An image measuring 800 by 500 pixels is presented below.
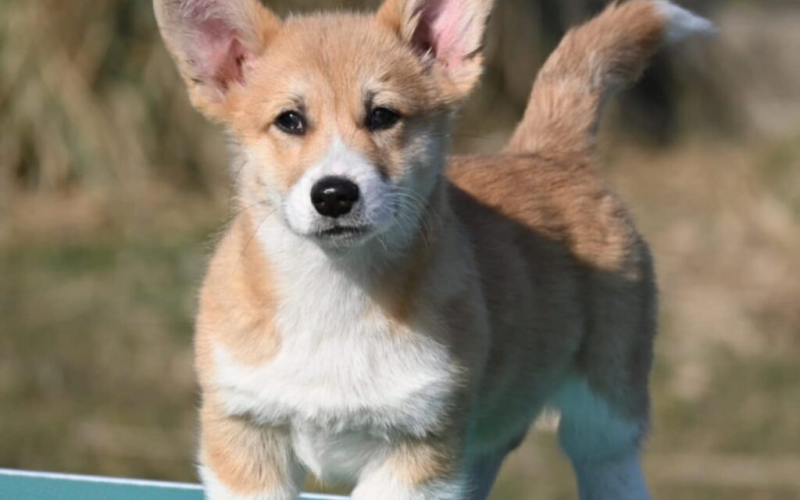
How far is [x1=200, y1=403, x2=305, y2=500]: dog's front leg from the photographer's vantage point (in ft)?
15.1

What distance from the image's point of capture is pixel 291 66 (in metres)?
4.70

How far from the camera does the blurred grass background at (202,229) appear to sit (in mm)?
10227

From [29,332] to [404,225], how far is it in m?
6.94

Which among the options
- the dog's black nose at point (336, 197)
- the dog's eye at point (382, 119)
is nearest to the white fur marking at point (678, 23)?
the dog's eye at point (382, 119)

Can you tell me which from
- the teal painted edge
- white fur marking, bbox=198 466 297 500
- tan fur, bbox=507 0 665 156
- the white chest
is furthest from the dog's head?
the teal painted edge

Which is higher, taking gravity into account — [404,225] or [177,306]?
[404,225]

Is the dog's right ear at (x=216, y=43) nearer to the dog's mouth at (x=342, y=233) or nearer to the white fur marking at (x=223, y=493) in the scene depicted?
the dog's mouth at (x=342, y=233)

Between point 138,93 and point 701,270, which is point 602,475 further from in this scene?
point 138,93

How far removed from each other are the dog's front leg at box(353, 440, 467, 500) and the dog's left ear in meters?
1.06

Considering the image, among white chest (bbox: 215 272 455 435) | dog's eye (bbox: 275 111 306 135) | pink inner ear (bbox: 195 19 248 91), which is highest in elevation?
pink inner ear (bbox: 195 19 248 91)

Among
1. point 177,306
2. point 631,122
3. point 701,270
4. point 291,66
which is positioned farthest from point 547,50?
point 291,66

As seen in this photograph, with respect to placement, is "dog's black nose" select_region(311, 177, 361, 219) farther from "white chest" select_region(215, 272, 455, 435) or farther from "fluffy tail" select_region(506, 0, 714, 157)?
"fluffy tail" select_region(506, 0, 714, 157)

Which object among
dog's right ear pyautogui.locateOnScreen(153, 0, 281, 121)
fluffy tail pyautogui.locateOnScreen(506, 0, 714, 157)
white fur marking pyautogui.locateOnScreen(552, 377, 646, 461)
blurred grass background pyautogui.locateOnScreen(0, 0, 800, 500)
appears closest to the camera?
dog's right ear pyautogui.locateOnScreen(153, 0, 281, 121)

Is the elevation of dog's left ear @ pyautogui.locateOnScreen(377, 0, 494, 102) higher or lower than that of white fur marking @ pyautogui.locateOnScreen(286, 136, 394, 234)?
higher
